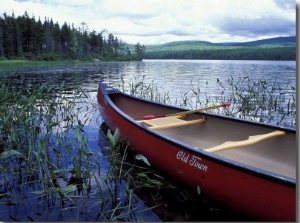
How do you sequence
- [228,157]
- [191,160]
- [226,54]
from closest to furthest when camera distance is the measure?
[191,160], [228,157], [226,54]

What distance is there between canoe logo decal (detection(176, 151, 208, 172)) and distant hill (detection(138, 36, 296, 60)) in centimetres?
114

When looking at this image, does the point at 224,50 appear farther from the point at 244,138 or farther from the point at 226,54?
the point at 244,138

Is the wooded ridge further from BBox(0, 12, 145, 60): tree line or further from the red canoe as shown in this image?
the red canoe

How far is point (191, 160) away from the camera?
264 centimetres

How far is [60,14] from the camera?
2.79 metres

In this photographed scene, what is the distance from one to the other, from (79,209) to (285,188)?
64.4 inches

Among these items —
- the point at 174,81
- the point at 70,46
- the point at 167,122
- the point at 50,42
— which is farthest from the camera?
the point at 70,46

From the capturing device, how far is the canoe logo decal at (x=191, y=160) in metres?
2.54

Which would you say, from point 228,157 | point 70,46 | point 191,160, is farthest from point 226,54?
point 70,46

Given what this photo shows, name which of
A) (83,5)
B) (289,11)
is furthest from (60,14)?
(289,11)

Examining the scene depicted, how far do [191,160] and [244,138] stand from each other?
3.76 feet

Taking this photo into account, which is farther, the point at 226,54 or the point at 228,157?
the point at 226,54

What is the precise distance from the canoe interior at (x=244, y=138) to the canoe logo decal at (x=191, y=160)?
10.9 inches

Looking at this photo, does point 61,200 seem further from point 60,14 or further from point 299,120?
point 299,120
